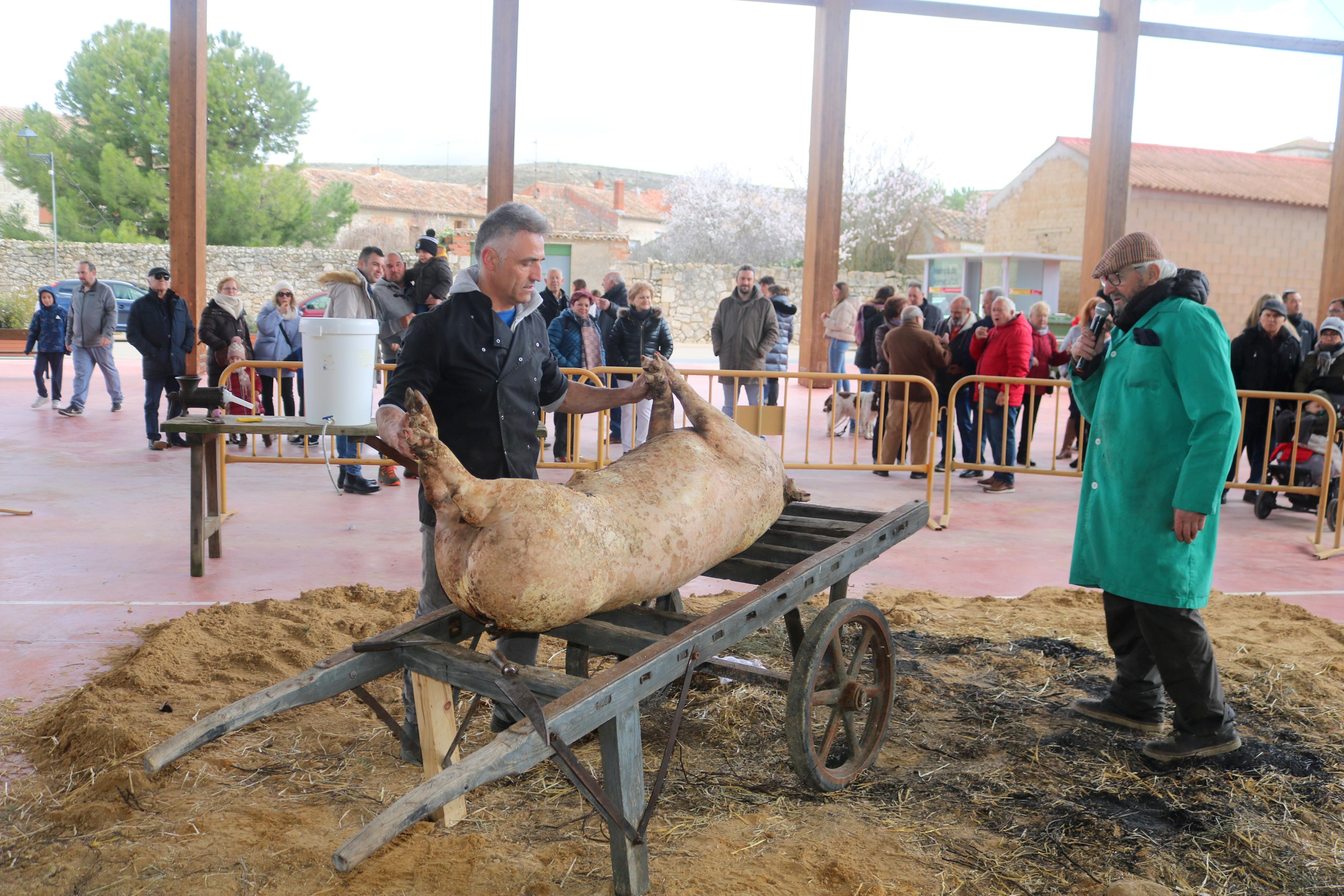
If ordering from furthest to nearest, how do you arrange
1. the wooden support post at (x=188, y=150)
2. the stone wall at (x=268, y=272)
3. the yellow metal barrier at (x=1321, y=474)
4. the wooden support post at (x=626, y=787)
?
1. the stone wall at (x=268, y=272)
2. the wooden support post at (x=188, y=150)
3. the yellow metal barrier at (x=1321, y=474)
4. the wooden support post at (x=626, y=787)

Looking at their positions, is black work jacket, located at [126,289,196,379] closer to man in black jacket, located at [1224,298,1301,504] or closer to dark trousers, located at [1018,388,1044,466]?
dark trousers, located at [1018,388,1044,466]

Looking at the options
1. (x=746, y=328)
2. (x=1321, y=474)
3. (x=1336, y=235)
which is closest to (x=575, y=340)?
(x=746, y=328)

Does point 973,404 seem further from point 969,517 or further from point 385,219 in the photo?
point 385,219

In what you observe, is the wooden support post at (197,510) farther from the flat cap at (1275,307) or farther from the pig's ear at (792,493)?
the flat cap at (1275,307)

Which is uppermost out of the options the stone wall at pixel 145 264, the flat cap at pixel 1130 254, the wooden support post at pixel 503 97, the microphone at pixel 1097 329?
the wooden support post at pixel 503 97

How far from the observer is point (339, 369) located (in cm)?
494

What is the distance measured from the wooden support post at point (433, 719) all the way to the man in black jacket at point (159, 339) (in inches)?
322

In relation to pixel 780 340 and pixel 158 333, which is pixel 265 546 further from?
pixel 780 340

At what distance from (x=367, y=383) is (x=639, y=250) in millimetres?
44148

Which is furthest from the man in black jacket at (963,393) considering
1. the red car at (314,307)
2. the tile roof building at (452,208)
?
the tile roof building at (452,208)

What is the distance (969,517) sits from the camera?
7.56 metres

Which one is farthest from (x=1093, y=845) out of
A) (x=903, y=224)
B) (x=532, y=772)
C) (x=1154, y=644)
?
(x=903, y=224)

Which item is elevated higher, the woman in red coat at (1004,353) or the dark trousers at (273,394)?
the woman in red coat at (1004,353)

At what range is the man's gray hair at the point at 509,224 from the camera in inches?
118
